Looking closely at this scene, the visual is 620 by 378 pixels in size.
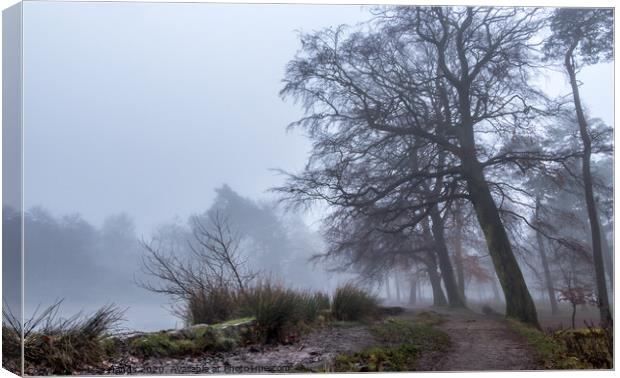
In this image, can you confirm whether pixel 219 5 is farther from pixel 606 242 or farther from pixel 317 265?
pixel 606 242

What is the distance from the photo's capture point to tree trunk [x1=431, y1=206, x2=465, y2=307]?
8195 millimetres

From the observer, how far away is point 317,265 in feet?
26.8

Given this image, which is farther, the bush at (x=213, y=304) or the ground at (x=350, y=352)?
the bush at (x=213, y=304)

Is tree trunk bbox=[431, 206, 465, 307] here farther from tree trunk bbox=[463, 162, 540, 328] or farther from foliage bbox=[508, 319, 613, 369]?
foliage bbox=[508, 319, 613, 369]

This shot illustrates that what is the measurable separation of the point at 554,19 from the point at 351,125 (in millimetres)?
2578

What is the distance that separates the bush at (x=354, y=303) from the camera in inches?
322

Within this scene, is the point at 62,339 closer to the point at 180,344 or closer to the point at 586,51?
the point at 180,344

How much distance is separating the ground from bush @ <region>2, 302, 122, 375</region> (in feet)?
0.63

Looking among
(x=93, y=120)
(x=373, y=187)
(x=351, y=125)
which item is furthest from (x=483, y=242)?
(x=93, y=120)

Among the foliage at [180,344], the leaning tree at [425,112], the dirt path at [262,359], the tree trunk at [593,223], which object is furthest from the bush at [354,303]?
the tree trunk at [593,223]

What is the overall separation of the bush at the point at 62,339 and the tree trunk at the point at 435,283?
10.9 ft

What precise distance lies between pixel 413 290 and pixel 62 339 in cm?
363

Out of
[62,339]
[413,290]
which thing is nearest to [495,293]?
[413,290]

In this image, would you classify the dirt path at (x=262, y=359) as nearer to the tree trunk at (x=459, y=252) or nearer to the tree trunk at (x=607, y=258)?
the tree trunk at (x=459, y=252)
